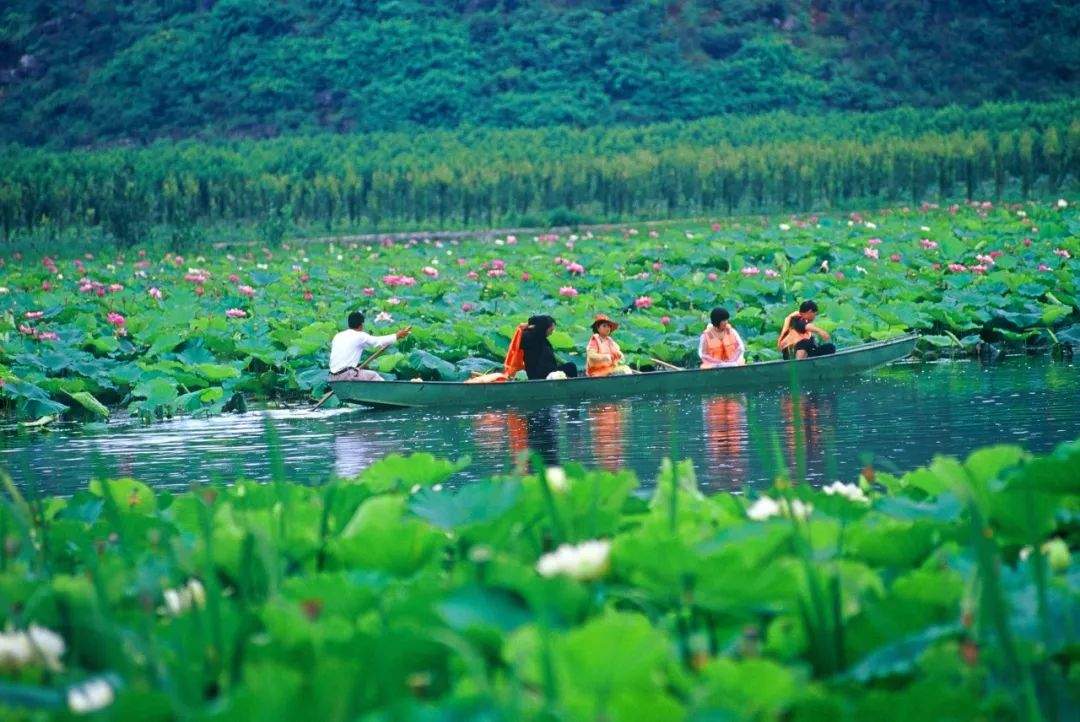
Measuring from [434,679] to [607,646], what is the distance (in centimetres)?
34

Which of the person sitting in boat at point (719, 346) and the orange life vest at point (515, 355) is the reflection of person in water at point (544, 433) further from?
the person sitting in boat at point (719, 346)

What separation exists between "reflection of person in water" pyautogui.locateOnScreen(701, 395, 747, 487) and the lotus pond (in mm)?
1750

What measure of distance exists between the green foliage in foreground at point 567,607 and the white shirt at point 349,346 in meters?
9.57

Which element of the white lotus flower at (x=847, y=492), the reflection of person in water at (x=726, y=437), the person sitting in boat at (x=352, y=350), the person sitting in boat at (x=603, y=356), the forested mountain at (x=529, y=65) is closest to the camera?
the white lotus flower at (x=847, y=492)

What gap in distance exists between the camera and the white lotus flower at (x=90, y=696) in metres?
1.75

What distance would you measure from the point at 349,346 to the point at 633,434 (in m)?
3.02

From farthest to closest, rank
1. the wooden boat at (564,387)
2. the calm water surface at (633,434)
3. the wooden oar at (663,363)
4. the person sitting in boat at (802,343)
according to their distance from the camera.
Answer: the wooden oar at (663,363) → the person sitting in boat at (802,343) → the wooden boat at (564,387) → the calm water surface at (633,434)

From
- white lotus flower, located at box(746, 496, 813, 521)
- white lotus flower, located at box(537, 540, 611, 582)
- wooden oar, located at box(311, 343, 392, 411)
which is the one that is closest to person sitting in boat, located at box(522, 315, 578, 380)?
wooden oar, located at box(311, 343, 392, 411)

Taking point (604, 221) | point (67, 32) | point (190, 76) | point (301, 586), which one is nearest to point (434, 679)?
point (301, 586)

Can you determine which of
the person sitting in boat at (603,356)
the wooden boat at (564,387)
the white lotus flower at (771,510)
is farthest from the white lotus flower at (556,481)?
the person sitting in boat at (603,356)

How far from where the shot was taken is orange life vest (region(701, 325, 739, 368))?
12.8 metres

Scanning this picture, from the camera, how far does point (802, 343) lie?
13.3 meters

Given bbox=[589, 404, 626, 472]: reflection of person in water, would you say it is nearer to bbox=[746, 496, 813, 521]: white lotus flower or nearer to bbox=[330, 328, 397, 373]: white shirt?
bbox=[330, 328, 397, 373]: white shirt

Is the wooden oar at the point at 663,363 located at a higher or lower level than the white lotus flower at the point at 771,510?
lower
